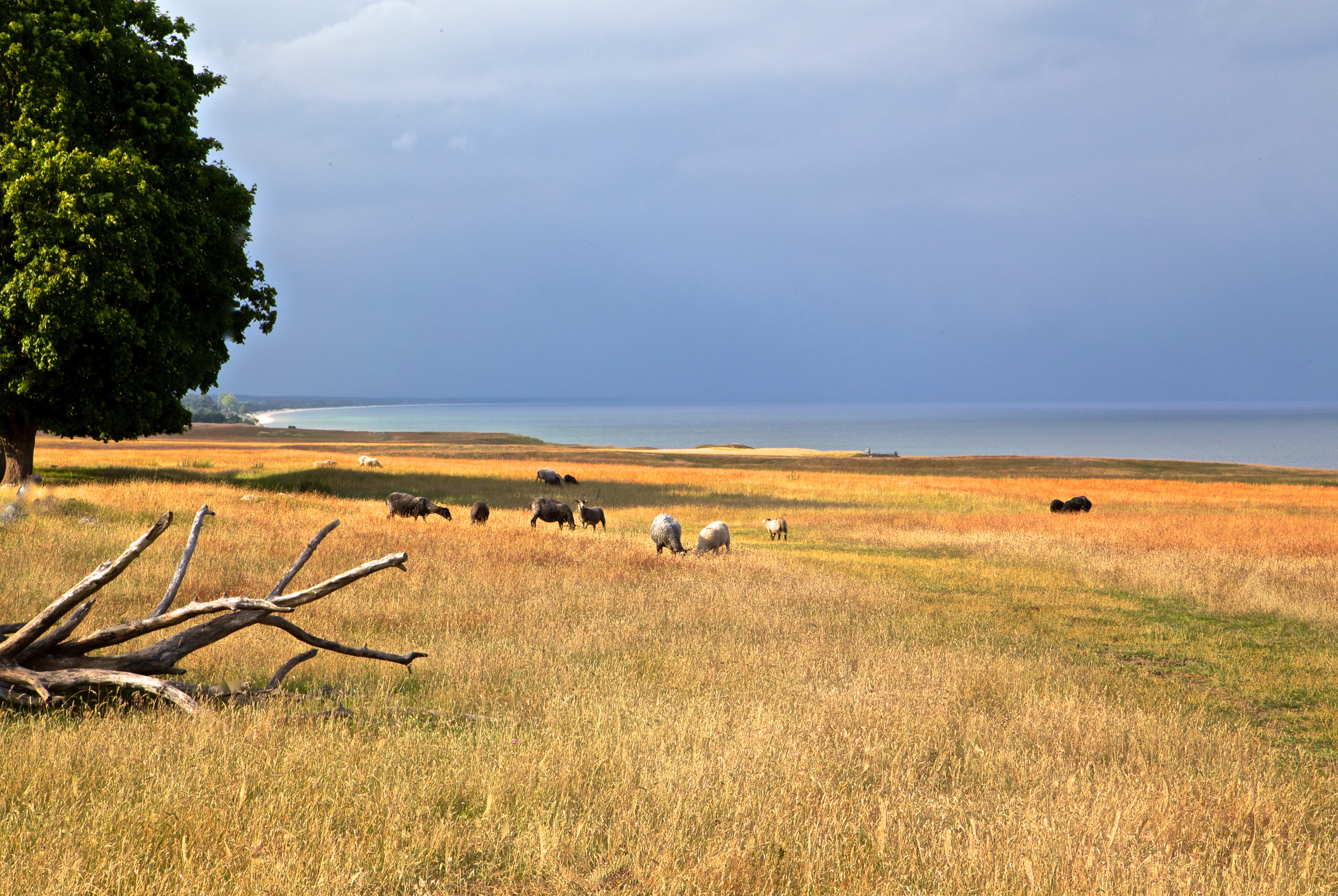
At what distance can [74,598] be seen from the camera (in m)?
5.71

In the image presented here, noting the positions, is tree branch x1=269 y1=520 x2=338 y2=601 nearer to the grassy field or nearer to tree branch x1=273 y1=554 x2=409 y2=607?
tree branch x1=273 y1=554 x2=409 y2=607

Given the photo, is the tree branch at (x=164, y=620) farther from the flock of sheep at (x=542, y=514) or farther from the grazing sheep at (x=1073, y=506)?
the grazing sheep at (x=1073, y=506)

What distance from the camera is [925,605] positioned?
14.3m

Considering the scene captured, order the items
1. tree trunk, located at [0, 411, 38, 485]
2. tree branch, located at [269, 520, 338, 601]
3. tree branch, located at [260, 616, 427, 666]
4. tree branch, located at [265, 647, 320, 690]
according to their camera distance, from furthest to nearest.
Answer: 1. tree trunk, located at [0, 411, 38, 485]
2. tree branch, located at [265, 647, 320, 690]
3. tree branch, located at [260, 616, 427, 666]
4. tree branch, located at [269, 520, 338, 601]

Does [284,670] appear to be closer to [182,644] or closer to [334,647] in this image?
[334,647]

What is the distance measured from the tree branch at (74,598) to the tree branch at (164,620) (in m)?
0.31

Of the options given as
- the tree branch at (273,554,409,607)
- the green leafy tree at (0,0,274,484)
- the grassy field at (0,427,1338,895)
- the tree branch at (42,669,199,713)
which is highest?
the green leafy tree at (0,0,274,484)

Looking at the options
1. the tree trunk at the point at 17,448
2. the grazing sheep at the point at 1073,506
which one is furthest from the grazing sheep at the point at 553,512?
the grazing sheep at the point at 1073,506

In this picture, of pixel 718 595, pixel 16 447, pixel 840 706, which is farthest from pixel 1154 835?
pixel 16 447

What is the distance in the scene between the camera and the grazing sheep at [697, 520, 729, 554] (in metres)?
19.9

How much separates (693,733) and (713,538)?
44.0 feet

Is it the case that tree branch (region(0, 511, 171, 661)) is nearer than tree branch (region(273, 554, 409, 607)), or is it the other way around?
tree branch (region(0, 511, 171, 661))

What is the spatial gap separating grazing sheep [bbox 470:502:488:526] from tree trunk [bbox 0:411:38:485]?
47.7 feet

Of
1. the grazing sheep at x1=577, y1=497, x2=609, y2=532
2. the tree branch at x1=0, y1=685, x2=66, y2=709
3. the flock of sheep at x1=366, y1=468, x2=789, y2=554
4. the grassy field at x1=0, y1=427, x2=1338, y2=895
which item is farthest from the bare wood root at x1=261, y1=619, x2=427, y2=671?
the grazing sheep at x1=577, y1=497, x2=609, y2=532
